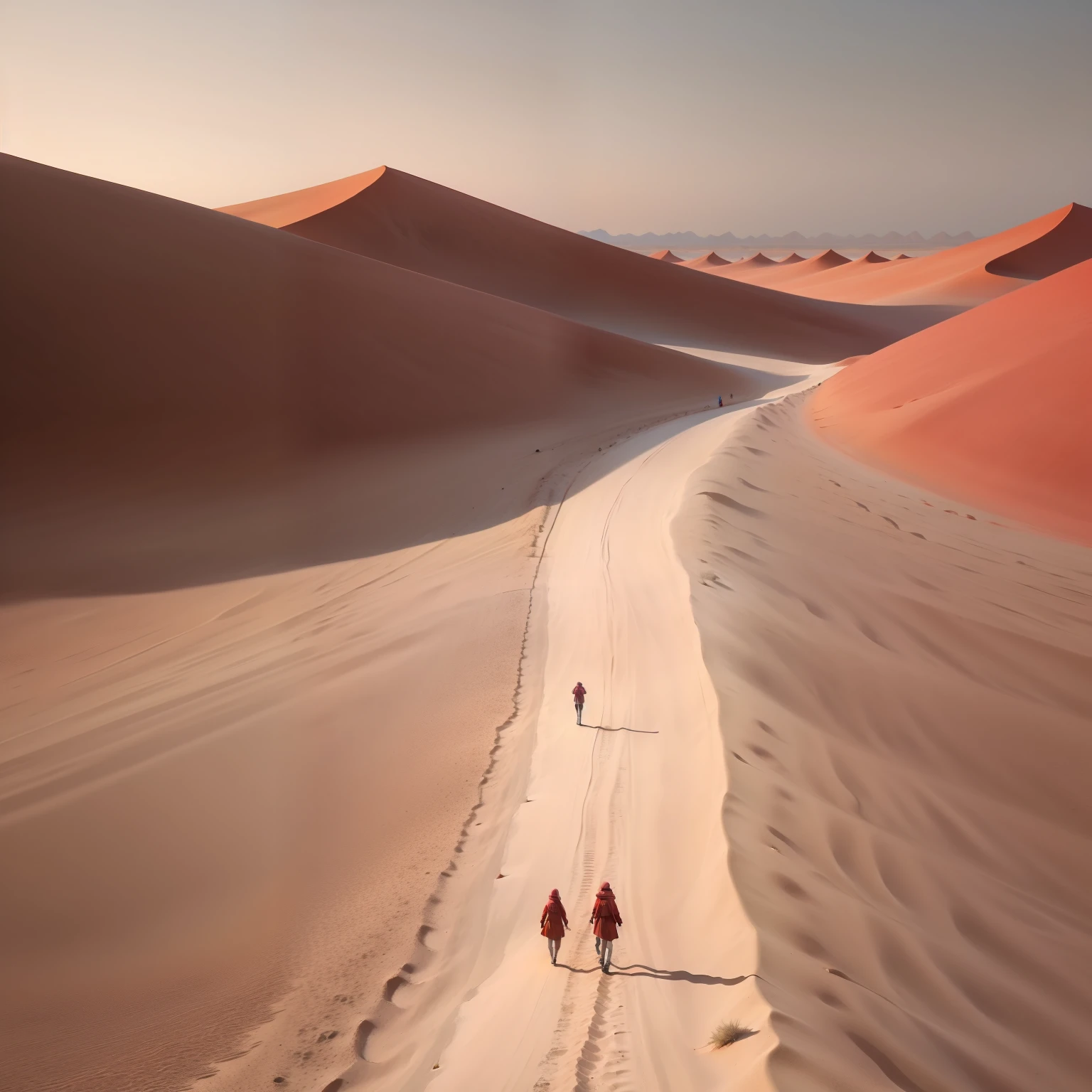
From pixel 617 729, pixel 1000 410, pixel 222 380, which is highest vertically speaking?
pixel 222 380

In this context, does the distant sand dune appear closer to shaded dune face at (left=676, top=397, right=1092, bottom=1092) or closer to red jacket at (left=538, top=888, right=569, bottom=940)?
shaded dune face at (left=676, top=397, right=1092, bottom=1092)

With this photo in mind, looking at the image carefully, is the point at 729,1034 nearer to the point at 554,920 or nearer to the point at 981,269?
the point at 554,920

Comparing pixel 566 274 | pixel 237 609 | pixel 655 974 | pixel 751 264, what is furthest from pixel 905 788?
pixel 751 264

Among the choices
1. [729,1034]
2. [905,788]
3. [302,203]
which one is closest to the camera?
[729,1034]

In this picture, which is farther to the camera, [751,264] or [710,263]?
[710,263]

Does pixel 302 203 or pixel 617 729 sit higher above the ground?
pixel 302 203

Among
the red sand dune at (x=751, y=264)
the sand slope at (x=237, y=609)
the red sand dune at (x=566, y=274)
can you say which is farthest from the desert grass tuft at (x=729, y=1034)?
the red sand dune at (x=751, y=264)

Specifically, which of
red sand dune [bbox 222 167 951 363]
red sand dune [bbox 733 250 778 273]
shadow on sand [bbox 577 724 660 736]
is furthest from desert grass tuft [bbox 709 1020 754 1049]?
red sand dune [bbox 733 250 778 273]
